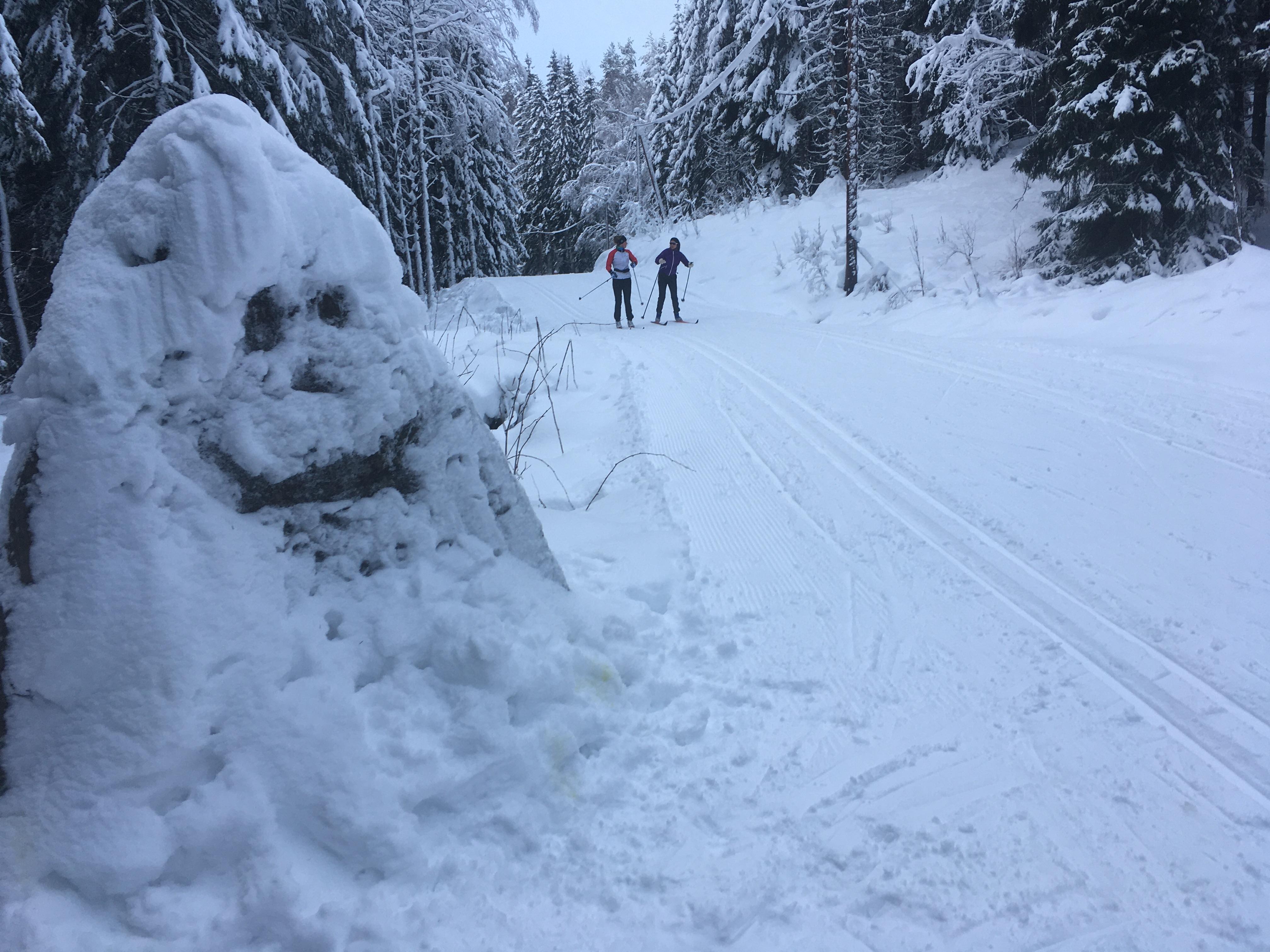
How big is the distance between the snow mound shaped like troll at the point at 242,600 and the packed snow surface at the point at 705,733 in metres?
0.01

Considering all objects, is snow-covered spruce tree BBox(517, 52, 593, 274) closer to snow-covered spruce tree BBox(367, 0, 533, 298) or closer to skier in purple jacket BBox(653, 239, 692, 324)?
snow-covered spruce tree BBox(367, 0, 533, 298)

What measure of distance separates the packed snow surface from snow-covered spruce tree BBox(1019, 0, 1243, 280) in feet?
23.5

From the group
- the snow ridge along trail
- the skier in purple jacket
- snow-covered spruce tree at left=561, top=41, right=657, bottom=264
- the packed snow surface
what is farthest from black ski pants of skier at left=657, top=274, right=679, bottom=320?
snow-covered spruce tree at left=561, top=41, right=657, bottom=264

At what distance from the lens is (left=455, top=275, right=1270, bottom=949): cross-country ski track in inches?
75.1

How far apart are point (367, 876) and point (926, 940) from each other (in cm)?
148

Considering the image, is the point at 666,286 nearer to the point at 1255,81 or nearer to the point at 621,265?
the point at 621,265

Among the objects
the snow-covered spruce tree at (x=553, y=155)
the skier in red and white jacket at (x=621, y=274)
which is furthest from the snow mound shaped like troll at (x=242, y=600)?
the snow-covered spruce tree at (x=553, y=155)

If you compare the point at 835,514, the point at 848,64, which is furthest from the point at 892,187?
the point at 835,514

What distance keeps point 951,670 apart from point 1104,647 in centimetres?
68

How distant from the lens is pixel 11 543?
195 centimetres

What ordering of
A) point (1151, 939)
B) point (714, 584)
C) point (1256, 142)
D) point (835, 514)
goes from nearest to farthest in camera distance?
point (1151, 939) < point (714, 584) < point (835, 514) < point (1256, 142)

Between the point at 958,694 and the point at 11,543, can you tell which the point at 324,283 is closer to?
the point at 11,543

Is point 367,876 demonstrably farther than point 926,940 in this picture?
Yes

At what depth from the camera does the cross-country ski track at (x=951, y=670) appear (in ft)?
6.26
